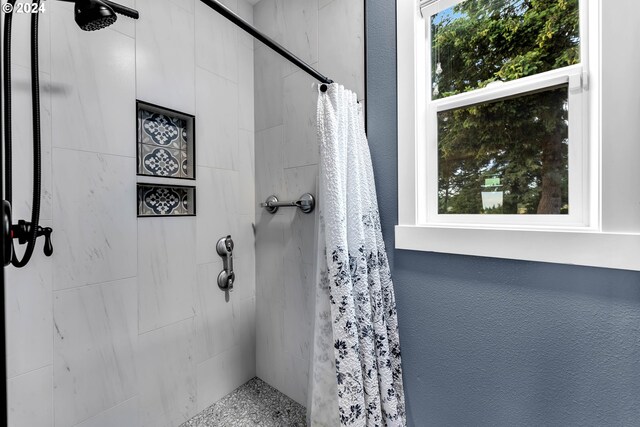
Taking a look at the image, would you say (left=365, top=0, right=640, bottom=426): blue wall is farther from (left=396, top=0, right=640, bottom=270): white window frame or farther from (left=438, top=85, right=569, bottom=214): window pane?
(left=438, top=85, right=569, bottom=214): window pane

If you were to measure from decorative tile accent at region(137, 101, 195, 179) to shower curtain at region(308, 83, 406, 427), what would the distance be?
29.9 inches

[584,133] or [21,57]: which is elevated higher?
[21,57]

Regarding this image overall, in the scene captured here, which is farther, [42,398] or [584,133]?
[42,398]

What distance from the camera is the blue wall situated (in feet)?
2.63

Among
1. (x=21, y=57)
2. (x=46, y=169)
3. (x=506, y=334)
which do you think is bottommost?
(x=506, y=334)

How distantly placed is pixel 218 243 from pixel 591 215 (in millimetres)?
1484

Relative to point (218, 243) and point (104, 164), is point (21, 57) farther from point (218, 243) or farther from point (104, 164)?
point (218, 243)

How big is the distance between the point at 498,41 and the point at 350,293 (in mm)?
992

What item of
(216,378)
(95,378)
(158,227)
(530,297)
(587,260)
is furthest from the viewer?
(216,378)

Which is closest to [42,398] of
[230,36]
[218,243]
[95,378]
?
[95,378]

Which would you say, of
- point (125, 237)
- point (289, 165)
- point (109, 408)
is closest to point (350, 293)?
point (289, 165)

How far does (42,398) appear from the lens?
991 mm

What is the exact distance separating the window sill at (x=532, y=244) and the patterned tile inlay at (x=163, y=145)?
1.05 metres

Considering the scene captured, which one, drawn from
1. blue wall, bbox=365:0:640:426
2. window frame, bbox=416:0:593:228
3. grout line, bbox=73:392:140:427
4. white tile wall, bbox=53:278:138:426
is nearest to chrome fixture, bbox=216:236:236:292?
white tile wall, bbox=53:278:138:426
